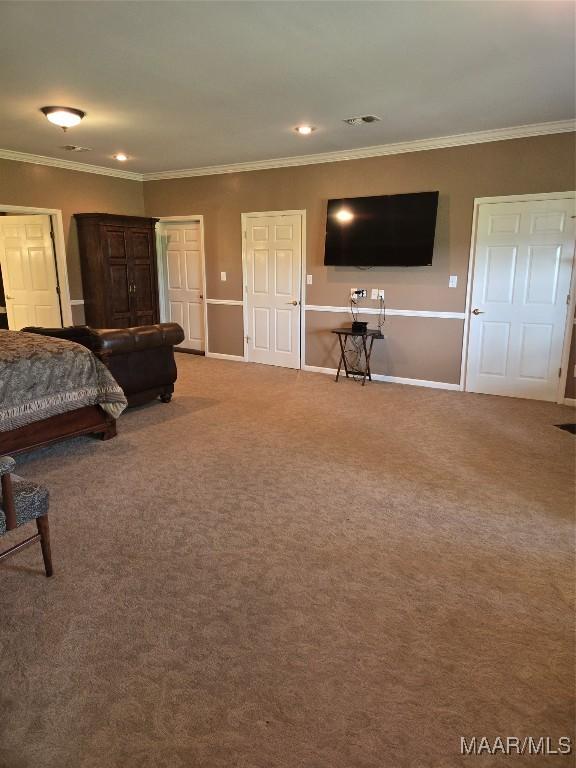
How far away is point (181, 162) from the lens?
259 inches

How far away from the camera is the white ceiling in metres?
2.59

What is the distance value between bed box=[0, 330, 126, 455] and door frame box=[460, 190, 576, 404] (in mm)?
3776

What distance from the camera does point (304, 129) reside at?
4.80 meters

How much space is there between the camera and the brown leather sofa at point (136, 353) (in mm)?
4297

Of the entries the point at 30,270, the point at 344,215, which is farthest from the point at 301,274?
the point at 30,270

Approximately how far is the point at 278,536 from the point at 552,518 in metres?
1.66

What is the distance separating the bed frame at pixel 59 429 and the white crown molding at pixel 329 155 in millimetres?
3997

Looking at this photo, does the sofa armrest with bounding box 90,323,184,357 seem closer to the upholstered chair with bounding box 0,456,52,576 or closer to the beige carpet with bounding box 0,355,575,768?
the beige carpet with bounding box 0,355,575,768

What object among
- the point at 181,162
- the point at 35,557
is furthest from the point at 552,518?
the point at 181,162

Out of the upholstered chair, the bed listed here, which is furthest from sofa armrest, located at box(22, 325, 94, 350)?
the upholstered chair

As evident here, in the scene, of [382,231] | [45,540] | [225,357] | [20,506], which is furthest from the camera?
[225,357]

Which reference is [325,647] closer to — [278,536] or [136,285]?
[278,536]

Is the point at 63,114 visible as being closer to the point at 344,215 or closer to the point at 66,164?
the point at 66,164

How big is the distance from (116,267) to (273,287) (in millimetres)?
2241
